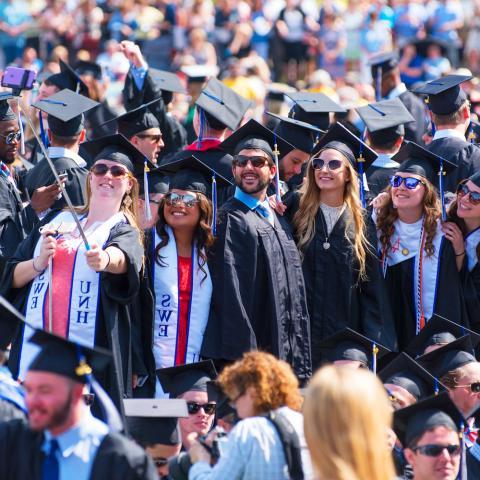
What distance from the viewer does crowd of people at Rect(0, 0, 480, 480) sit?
5.16 meters

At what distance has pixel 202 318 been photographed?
24.3 ft

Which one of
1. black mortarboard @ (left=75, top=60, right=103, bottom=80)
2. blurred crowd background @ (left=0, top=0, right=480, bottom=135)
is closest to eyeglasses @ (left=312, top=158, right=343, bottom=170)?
black mortarboard @ (left=75, top=60, right=103, bottom=80)

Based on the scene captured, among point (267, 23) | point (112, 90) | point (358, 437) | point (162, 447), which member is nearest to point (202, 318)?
point (162, 447)

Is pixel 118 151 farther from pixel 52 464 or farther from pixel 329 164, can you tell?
pixel 52 464

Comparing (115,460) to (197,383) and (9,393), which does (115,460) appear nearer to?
(9,393)

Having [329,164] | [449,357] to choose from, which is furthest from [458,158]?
[449,357]

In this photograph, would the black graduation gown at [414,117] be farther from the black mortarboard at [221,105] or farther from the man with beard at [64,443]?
the man with beard at [64,443]

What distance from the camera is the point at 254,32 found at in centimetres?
1889

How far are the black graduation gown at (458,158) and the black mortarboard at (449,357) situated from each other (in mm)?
1763

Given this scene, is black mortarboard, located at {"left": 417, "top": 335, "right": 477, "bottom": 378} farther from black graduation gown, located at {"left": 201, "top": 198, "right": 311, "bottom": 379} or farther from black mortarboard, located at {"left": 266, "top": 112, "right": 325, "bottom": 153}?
black mortarboard, located at {"left": 266, "top": 112, "right": 325, "bottom": 153}

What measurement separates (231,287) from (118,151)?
1.10m

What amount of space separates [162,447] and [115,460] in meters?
1.70

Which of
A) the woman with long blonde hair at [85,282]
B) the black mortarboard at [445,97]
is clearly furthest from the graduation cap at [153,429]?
the black mortarboard at [445,97]

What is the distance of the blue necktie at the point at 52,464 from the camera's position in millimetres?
4910
